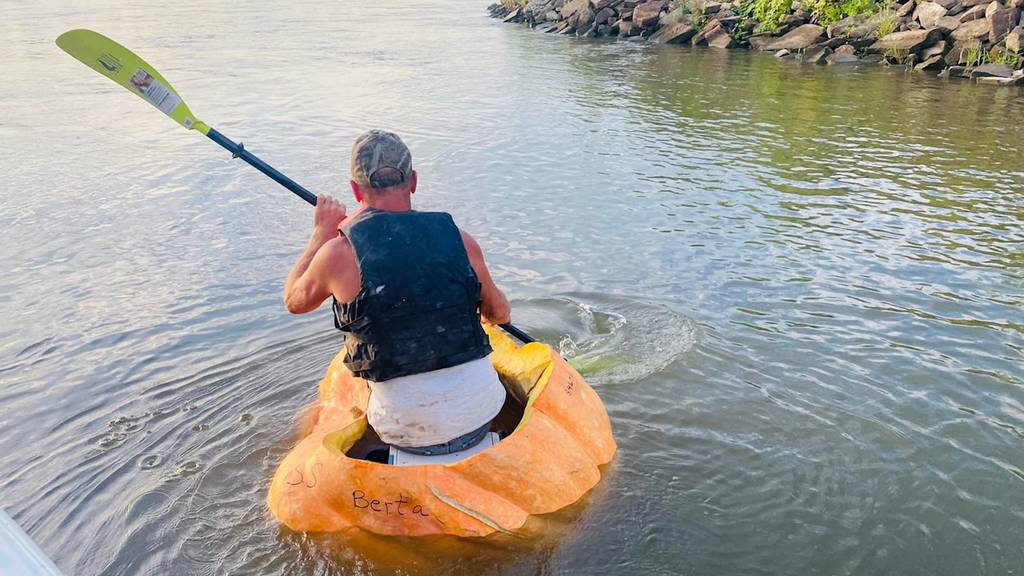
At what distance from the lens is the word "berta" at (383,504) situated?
3576 mm

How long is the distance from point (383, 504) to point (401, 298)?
90cm

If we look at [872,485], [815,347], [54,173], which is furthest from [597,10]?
[872,485]

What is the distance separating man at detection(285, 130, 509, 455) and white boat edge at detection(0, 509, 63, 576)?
4.95 feet

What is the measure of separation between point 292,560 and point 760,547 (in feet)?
6.94

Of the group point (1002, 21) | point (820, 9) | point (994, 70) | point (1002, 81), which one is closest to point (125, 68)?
point (1002, 81)

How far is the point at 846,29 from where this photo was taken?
1903 centimetres

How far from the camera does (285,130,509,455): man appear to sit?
11.2ft

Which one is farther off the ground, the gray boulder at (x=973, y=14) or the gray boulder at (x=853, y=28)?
the gray boulder at (x=973, y=14)

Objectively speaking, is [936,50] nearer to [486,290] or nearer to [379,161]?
[486,290]

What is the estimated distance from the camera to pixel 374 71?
19031 millimetres

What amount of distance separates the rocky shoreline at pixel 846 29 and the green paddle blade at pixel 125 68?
14803 millimetres

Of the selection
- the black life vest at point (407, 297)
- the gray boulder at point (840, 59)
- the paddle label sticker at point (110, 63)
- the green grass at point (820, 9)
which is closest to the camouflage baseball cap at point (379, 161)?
the black life vest at point (407, 297)

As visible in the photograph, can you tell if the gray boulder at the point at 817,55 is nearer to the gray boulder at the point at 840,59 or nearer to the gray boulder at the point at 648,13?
the gray boulder at the point at 840,59

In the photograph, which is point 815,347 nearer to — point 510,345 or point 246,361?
point 510,345
